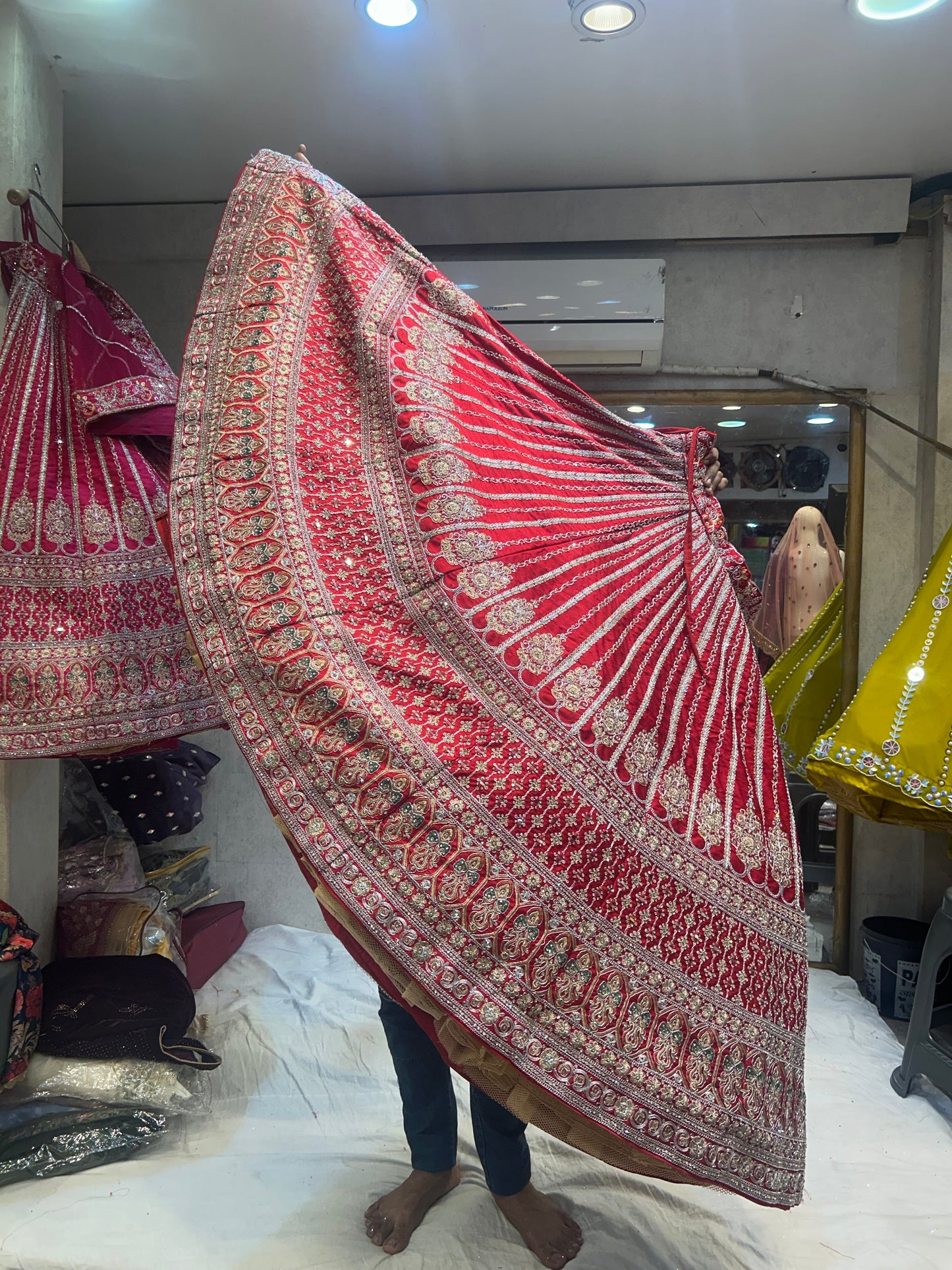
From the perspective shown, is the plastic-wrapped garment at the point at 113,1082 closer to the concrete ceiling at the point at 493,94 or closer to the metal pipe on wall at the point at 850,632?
the metal pipe on wall at the point at 850,632

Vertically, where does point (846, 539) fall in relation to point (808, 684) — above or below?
above

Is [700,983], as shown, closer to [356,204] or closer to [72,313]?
[356,204]

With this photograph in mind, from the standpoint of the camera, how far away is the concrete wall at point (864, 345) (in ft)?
8.71

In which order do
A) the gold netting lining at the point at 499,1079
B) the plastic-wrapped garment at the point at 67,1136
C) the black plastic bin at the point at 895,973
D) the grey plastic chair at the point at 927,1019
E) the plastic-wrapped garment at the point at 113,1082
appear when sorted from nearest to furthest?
the gold netting lining at the point at 499,1079 < the plastic-wrapped garment at the point at 67,1136 < the plastic-wrapped garment at the point at 113,1082 < the grey plastic chair at the point at 927,1019 < the black plastic bin at the point at 895,973

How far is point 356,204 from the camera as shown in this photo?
1323 millimetres

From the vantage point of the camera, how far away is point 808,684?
2.56 meters

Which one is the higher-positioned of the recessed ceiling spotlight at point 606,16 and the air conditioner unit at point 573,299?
the recessed ceiling spotlight at point 606,16

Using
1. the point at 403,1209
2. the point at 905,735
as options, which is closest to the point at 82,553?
the point at 403,1209

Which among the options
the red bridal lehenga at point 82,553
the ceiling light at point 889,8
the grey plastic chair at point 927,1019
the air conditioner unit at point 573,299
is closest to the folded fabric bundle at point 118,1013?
the red bridal lehenga at point 82,553

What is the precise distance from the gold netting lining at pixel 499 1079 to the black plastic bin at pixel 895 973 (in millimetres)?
1684

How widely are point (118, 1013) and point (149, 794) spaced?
74 cm

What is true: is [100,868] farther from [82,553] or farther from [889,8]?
[889,8]

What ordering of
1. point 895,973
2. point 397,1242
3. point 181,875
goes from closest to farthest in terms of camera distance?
point 397,1242
point 895,973
point 181,875

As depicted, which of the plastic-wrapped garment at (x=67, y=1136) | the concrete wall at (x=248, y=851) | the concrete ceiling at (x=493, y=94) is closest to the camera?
the plastic-wrapped garment at (x=67, y=1136)
